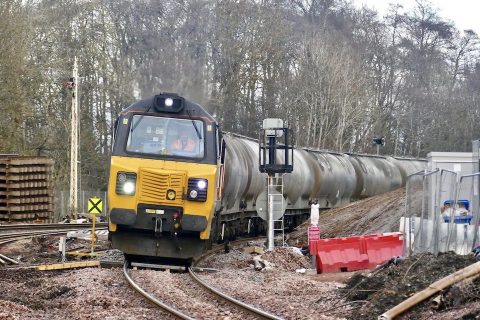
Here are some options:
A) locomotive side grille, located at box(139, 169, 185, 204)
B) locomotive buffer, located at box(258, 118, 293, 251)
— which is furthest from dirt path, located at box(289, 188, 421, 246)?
locomotive side grille, located at box(139, 169, 185, 204)

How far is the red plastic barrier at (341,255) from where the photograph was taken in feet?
55.9

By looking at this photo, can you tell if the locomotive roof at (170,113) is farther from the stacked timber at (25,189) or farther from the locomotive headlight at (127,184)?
the stacked timber at (25,189)

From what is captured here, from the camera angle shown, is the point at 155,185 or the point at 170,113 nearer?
Answer: the point at 155,185

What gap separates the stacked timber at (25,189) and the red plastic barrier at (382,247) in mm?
20286

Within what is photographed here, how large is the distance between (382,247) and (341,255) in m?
0.91

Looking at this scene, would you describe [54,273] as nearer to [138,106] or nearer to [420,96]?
[138,106]

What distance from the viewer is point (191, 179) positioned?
50.8 ft

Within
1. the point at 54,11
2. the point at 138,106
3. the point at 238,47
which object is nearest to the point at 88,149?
the point at 54,11

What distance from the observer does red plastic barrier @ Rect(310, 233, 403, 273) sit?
17047 mm

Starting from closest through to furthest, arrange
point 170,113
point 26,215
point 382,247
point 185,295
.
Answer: point 185,295, point 170,113, point 382,247, point 26,215

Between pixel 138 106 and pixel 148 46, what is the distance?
1769cm

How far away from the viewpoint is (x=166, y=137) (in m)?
15.8

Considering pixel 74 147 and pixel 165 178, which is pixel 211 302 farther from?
pixel 74 147

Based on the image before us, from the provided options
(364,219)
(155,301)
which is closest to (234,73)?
(364,219)
